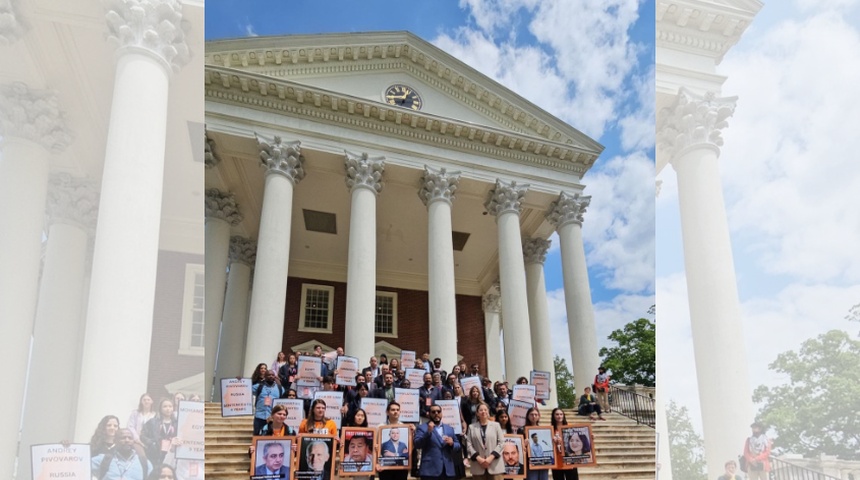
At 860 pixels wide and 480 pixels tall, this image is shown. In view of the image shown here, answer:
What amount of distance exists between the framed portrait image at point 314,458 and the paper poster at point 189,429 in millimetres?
1136

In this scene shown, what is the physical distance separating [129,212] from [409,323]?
2053cm

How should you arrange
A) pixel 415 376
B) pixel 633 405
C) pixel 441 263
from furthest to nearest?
1. pixel 441 263
2. pixel 633 405
3. pixel 415 376

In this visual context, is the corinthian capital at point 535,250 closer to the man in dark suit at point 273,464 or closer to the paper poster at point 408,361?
the paper poster at point 408,361

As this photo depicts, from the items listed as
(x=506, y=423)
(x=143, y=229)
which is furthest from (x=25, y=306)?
(x=506, y=423)

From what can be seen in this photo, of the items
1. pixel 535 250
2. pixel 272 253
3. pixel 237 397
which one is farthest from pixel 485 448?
pixel 535 250

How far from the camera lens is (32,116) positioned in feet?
36.7

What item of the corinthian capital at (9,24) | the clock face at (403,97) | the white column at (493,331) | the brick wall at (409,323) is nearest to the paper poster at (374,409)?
the corinthian capital at (9,24)

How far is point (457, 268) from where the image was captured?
96.8ft

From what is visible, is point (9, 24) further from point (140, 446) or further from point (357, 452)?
point (357, 452)

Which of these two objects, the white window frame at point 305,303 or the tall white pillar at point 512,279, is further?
the white window frame at point 305,303

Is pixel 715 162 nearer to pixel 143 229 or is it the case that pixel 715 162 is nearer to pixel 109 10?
pixel 143 229

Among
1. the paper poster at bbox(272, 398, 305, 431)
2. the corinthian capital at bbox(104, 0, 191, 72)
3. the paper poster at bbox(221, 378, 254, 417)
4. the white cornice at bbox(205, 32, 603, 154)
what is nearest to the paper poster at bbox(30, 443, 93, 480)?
the paper poster at bbox(272, 398, 305, 431)

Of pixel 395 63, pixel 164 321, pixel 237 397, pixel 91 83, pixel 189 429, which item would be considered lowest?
pixel 189 429

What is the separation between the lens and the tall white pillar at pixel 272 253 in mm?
15938
